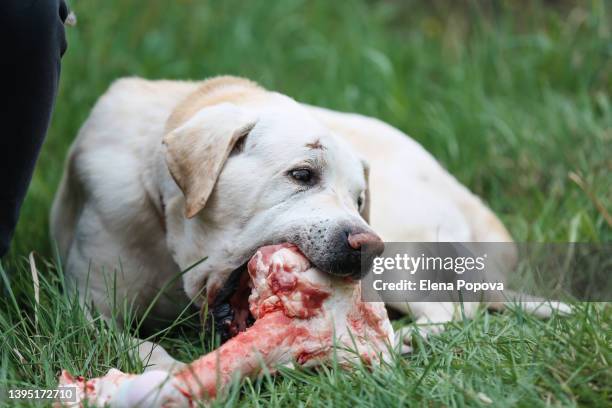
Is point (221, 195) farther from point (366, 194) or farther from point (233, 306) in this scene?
point (366, 194)

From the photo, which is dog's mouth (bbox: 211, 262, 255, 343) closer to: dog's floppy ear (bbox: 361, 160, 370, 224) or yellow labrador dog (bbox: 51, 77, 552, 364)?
yellow labrador dog (bbox: 51, 77, 552, 364)

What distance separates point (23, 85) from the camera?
257 cm

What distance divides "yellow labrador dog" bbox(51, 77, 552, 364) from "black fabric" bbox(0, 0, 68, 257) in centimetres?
38

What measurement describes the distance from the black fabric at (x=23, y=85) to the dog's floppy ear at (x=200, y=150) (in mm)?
399

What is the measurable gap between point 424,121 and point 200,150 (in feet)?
8.03

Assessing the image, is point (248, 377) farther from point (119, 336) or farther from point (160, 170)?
point (160, 170)

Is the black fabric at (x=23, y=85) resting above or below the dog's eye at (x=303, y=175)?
above

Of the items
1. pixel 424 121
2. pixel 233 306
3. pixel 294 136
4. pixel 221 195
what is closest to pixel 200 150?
pixel 221 195

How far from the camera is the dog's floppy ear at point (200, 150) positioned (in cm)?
277

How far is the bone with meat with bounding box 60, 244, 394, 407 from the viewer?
7.30 ft

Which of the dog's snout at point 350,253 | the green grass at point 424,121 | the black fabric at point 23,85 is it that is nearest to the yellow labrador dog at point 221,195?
the dog's snout at point 350,253

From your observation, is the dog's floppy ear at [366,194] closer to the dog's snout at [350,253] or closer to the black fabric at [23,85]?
the dog's snout at [350,253]

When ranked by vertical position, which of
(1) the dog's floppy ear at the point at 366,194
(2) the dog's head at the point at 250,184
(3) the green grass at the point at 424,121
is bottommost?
(3) the green grass at the point at 424,121

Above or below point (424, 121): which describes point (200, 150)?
above
